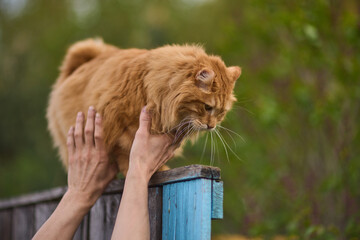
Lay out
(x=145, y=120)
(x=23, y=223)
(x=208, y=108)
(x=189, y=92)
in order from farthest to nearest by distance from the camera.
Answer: (x=23, y=223), (x=208, y=108), (x=189, y=92), (x=145, y=120)


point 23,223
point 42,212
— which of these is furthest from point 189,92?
point 23,223

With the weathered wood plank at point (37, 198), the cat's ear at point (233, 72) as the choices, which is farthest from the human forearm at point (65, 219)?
the cat's ear at point (233, 72)

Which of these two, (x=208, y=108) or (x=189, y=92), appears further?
(x=208, y=108)

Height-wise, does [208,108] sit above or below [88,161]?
above

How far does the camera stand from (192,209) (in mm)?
1383

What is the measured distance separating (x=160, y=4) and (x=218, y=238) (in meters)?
5.46

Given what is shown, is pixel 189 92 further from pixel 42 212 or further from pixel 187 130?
pixel 42 212

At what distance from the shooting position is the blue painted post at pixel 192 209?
133 centimetres

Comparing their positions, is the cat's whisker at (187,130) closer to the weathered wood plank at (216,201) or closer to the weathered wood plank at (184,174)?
the weathered wood plank at (184,174)

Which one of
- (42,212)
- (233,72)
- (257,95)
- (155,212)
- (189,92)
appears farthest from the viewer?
(257,95)

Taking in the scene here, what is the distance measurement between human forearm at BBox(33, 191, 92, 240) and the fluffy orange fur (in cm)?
32

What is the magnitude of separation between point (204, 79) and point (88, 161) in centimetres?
67

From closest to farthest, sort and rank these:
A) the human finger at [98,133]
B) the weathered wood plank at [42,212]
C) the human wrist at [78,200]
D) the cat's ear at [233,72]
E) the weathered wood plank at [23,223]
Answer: the human wrist at [78,200] < the human finger at [98,133] < the cat's ear at [233,72] < the weathered wood plank at [42,212] < the weathered wood plank at [23,223]

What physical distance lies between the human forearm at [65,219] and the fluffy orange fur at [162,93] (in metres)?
0.32
